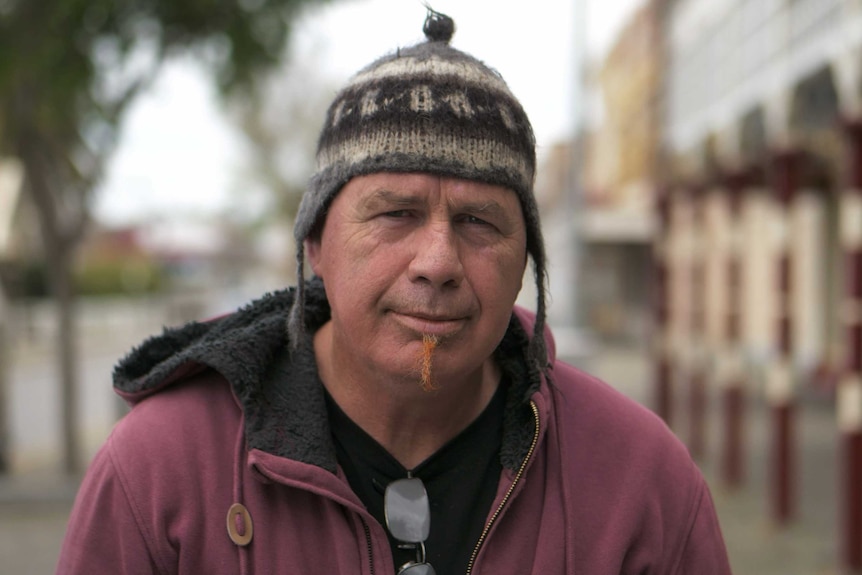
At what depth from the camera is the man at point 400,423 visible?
164cm

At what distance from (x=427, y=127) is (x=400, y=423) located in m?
0.57

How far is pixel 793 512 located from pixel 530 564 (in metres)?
5.72

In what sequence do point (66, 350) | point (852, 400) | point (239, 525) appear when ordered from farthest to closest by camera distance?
point (66, 350) < point (852, 400) < point (239, 525)

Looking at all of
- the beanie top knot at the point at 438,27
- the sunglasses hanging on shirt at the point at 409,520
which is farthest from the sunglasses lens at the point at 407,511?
the beanie top knot at the point at 438,27

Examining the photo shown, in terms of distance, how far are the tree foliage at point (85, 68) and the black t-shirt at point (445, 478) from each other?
5933 millimetres

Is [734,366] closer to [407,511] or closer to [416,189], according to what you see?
[407,511]

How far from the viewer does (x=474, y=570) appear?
5.52 ft

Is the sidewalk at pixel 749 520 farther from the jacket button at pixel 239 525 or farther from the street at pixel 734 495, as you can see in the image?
the jacket button at pixel 239 525

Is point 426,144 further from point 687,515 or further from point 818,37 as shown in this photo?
point 818,37

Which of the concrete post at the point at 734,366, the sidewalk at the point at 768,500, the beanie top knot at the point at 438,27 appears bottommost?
the sidewalk at the point at 768,500

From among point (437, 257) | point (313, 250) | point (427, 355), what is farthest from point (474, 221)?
point (313, 250)

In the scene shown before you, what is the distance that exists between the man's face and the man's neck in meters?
0.08

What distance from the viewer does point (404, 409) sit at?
1.79 m

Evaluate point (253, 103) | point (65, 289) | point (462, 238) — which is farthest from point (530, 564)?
point (253, 103)
